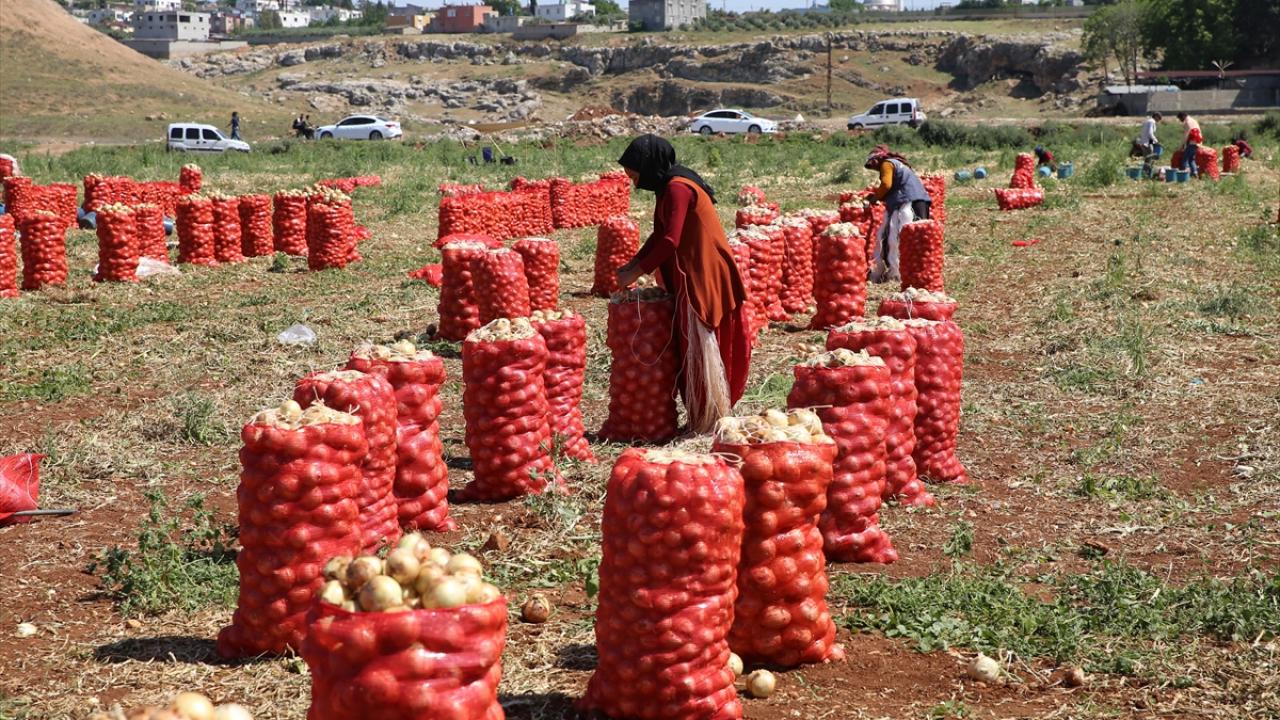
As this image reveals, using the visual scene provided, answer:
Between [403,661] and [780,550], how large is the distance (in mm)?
1701

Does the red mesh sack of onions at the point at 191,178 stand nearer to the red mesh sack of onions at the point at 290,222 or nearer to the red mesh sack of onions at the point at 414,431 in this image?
the red mesh sack of onions at the point at 290,222

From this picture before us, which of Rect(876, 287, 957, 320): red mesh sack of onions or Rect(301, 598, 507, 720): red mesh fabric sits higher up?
Rect(876, 287, 957, 320): red mesh sack of onions

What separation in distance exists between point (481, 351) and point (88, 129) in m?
45.5

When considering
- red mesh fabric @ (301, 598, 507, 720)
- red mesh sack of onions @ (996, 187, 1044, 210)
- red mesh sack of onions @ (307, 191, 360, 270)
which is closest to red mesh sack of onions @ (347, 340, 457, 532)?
red mesh fabric @ (301, 598, 507, 720)

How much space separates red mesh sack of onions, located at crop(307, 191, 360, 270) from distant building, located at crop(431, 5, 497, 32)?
314 ft

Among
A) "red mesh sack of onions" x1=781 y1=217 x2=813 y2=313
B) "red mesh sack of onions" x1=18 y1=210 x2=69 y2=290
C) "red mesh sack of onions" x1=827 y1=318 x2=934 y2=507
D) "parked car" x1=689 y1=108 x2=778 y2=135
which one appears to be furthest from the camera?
"parked car" x1=689 y1=108 x2=778 y2=135

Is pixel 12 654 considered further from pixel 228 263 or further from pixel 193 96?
pixel 193 96

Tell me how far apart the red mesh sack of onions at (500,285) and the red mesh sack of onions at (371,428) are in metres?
4.41

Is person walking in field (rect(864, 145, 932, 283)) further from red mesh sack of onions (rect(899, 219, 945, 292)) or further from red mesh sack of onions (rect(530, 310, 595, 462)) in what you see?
red mesh sack of onions (rect(530, 310, 595, 462))

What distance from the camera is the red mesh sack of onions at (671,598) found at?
4.06 metres

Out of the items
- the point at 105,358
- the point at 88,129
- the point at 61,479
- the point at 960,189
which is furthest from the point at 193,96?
the point at 61,479

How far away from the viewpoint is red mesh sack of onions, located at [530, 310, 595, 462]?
711 cm

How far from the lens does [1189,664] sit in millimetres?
4688

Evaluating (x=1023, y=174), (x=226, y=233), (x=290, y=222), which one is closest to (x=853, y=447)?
(x=226, y=233)
